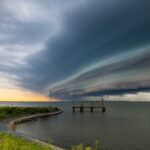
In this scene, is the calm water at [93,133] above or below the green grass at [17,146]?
below

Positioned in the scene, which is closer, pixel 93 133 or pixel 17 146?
pixel 17 146

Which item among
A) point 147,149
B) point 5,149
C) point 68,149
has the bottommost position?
point 147,149

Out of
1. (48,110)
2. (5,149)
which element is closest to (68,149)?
(5,149)

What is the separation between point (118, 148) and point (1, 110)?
30731 mm

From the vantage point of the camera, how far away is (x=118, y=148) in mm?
15359

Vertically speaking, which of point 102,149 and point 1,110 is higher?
point 1,110

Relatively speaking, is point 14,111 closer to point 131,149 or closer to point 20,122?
point 20,122

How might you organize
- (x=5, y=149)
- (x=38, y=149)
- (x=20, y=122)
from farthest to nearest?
(x=20, y=122) < (x=38, y=149) < (x=5, y=149)

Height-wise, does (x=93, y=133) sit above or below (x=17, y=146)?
below

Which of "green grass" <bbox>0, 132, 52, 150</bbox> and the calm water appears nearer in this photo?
"green grass" <bbox>0, 132, 52, 150</bbox>

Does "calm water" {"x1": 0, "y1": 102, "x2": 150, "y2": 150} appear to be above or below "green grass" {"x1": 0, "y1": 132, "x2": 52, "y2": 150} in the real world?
below

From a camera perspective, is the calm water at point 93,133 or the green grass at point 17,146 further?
the calm water at point 93,133

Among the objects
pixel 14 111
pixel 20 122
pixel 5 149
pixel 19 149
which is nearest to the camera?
pixel 5 149

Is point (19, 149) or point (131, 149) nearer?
point (19, 149)
